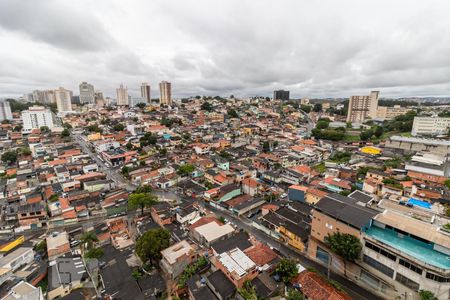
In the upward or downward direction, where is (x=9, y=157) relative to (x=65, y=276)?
upward

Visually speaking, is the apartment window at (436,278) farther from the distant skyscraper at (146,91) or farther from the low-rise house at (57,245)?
the distant skyscraper at (146,91)

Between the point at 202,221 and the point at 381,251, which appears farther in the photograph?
the point at 202,221

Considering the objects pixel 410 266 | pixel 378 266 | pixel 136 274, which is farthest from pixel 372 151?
pixel 136 274

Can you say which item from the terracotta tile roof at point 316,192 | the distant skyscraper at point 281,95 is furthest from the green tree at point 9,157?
the distant skyscraper at point 281,95

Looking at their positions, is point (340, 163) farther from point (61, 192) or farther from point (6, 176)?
point (6, 176)

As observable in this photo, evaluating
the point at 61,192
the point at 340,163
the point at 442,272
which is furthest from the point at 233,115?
the point at 442,272

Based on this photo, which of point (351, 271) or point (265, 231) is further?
point (265, 231)

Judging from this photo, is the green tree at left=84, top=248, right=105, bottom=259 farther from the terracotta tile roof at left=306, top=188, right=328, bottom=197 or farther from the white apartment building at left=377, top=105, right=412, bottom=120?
the white apartment building at left=377, top=105, right=412, bottom=120

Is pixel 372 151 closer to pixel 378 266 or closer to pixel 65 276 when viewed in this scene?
pixel 378 266
